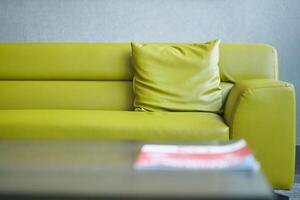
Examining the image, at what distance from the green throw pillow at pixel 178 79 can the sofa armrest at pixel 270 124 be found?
12.9 inches

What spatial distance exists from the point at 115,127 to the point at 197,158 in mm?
638

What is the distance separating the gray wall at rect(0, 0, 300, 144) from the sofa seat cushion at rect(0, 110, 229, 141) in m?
0.88

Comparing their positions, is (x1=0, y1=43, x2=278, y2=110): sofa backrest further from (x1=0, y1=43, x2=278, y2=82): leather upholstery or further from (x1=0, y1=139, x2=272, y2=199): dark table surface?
(x1=0, y1=139, x2=272, y2=199): dark table surface

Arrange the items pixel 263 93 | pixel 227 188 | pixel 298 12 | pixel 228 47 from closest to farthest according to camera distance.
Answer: pixel 227 188 → pixel 263 93 → pixel 228 47 → pixel 298 12

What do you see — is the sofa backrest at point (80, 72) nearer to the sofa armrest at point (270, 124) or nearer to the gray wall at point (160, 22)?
the gray wall at point (160, 22)

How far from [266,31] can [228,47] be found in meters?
0.51

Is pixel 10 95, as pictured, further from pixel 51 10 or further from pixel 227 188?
pixel 227 188

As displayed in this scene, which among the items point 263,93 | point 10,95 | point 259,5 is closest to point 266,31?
point 259,5

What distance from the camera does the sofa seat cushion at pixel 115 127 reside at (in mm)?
1406

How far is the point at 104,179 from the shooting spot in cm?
Answer: 76

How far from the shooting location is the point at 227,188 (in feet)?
2.28

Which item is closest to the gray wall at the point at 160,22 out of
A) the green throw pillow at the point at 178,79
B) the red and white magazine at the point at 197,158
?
the green throw pillow at the point at 178,79

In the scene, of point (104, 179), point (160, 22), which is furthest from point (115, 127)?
point (160, 22)

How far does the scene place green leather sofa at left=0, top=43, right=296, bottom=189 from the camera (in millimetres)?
1402
